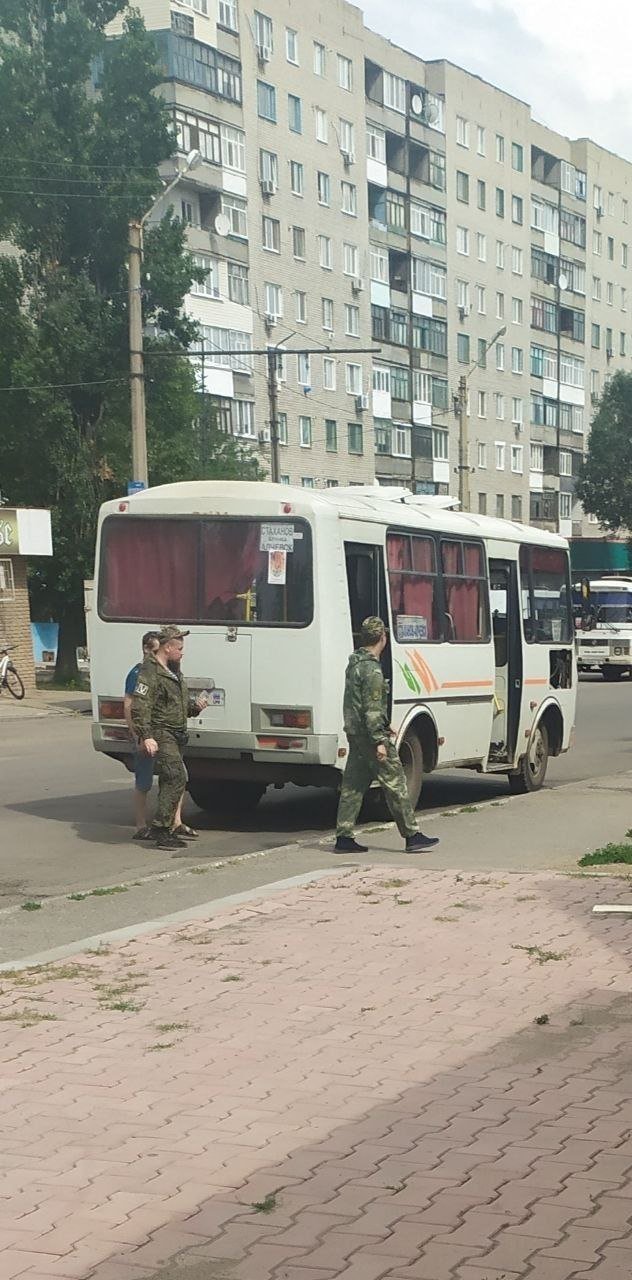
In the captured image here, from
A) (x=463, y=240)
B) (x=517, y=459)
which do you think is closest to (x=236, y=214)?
(x=463, y=240)

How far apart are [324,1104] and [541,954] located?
9.01ft

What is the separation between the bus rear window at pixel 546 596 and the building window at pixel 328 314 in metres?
51.3

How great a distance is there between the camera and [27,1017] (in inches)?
286

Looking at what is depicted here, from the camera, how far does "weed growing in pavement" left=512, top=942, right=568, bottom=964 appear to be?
8469mm

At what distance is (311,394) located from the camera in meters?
68.9

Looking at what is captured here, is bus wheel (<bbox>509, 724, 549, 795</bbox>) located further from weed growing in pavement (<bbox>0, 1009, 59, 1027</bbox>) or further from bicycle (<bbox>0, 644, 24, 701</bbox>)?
bicycle (<bbox>0, 644, 24, 701</bbox>)

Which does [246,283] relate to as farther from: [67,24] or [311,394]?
[67,24]

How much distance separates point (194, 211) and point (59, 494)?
2480 cm

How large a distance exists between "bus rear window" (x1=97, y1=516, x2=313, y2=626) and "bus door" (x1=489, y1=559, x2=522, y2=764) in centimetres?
404

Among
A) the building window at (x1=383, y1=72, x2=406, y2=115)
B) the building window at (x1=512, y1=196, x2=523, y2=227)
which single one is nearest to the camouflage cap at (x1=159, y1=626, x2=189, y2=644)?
the building window at (x1=383, y1=72, x2=406, y2=115)

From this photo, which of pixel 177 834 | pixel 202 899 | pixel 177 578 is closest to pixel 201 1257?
pixel 202 899

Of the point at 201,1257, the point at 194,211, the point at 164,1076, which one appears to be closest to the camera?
the point at 201,1257

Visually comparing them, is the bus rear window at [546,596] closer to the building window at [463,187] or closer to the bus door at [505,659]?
the bus door at [505,659]

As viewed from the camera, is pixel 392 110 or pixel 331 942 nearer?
pixel 331 942
